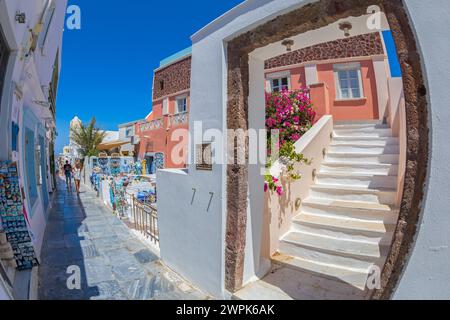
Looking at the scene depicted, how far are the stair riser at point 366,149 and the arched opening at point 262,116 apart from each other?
3.70 meters

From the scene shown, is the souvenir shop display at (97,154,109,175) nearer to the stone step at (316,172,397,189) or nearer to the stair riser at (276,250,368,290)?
the stone step at (316,172,397,189)

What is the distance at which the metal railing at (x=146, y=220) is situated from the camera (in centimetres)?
595

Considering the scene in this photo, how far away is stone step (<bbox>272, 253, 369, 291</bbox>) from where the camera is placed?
11.7ft

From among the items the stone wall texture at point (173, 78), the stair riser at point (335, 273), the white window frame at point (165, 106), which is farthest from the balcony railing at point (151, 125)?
the stair riser at point (335, 273)

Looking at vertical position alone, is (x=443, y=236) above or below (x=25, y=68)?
below

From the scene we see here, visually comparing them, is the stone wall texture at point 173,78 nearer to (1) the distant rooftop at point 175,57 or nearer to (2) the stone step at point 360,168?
(1) the distant rooftop at point 175,57

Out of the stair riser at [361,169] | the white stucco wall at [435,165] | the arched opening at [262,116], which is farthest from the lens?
the stair riser at [361,169]

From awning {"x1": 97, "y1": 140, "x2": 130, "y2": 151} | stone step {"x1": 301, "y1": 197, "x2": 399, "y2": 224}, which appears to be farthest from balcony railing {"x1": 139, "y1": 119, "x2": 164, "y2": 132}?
stone step {"x1": 301, "y1": 197, "x2": 399, "y2": 224}

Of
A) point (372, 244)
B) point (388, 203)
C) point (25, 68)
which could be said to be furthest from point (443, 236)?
point (25, 68)

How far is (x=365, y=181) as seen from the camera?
5.51 metres

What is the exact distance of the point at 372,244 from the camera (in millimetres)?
3961

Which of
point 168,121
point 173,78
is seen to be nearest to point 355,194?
point 168,121
